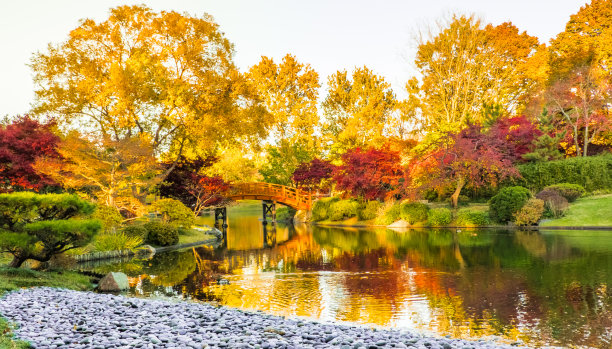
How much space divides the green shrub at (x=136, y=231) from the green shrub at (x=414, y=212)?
43.2 ft

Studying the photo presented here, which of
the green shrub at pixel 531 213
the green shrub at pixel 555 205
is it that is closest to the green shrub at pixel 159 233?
the green shrub at pixel 531 213

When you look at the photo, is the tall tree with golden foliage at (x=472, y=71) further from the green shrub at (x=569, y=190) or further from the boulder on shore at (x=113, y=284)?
the boulder on shore at (x=113, y=284)

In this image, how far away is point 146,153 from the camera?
1627cm

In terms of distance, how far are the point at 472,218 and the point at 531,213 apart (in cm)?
277

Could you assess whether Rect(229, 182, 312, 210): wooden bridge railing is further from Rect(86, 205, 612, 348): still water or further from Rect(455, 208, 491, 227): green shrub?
Rect(86, 205, 612, 348): still water

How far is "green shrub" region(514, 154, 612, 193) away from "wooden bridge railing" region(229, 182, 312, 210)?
528 inches

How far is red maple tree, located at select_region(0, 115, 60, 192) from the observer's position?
54.8ft

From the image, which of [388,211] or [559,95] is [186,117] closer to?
[388,211]

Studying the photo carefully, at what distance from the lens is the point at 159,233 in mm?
16172

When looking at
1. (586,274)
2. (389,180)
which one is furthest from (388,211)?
(586,274)

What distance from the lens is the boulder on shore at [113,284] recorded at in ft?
29.1

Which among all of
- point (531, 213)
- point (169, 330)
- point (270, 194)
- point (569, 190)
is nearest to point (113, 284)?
point (169, 330)

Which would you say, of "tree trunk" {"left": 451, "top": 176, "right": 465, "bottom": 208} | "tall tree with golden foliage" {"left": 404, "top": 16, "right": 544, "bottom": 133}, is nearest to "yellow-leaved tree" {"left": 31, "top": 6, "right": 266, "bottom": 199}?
"tree trunk" {"left": 451, "top": 176, "right": 465, "bottom": 208}

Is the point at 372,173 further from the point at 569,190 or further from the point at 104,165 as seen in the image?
the point at 104,165
